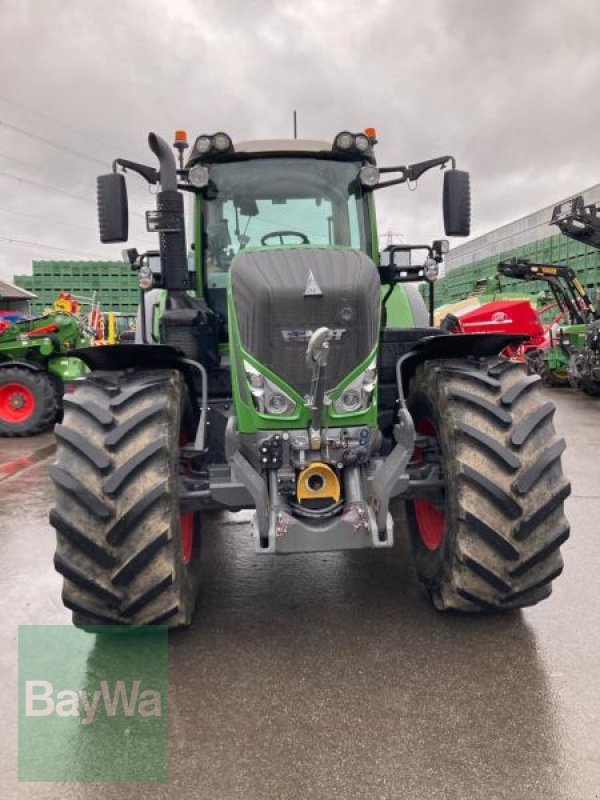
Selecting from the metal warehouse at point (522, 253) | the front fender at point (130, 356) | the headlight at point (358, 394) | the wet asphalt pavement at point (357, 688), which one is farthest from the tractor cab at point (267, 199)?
the metal warehouse at point (522, 253)

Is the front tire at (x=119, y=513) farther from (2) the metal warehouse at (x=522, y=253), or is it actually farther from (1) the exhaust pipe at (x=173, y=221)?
(2) the metal warehouse at (x=522, y=253)

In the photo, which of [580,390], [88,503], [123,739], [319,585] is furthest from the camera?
[580,390]

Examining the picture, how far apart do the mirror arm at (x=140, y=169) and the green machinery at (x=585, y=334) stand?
393 inches

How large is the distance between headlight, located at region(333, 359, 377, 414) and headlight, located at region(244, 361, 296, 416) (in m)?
0.21

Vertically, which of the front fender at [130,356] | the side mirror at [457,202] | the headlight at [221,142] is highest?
the headlight at [221,142]

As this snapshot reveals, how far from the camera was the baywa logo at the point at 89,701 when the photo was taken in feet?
8.20

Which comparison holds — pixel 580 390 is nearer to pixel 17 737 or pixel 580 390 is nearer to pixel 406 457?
pixel 406 457

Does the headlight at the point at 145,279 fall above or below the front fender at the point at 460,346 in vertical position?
above

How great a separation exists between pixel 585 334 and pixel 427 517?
10.7 metres

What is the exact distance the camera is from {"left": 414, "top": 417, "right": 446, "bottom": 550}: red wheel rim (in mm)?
3424

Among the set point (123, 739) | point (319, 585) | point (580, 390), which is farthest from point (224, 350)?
point (580, 390)

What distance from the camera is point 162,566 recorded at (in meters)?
2.70

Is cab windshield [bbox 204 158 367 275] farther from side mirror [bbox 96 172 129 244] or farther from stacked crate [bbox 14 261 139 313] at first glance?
stacked crate [bbox 14 261 139 313]

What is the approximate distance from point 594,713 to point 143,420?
210 cm
